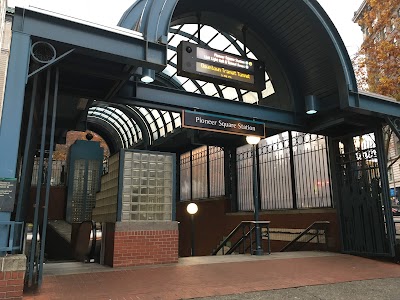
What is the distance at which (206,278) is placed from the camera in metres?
6.42

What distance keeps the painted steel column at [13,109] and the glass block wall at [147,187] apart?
3193 mm

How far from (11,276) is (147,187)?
4.13 metres

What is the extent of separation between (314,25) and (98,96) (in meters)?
5.73

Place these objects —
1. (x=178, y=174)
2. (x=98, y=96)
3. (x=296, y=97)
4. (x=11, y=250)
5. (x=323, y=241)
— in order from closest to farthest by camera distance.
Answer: (x=11, y=250) → (x=98, y=96) → (x=296, y=97) → (x=323, y=241) → (x=178, y=174)

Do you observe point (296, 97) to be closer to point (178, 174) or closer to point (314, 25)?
point (314, 25)

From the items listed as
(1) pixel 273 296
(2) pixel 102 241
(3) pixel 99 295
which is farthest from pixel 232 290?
(2) pixel 102 241

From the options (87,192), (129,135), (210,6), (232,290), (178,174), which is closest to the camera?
(232,290)

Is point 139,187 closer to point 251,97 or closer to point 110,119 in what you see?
point 251,97

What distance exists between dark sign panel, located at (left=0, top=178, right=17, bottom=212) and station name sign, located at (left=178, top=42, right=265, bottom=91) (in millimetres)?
4173

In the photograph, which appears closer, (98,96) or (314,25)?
(98,96)

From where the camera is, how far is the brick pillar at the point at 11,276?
15.2ft

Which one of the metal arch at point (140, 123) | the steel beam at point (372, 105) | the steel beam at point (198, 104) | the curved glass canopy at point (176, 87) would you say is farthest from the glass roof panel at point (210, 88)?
the metal arch at point (140, 123)

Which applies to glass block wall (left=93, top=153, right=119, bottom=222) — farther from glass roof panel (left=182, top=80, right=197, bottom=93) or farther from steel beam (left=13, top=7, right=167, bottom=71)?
glass roof panel (left=182, top=80, right=197, bottom=93)

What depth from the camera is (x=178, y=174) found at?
1984 centimetres
